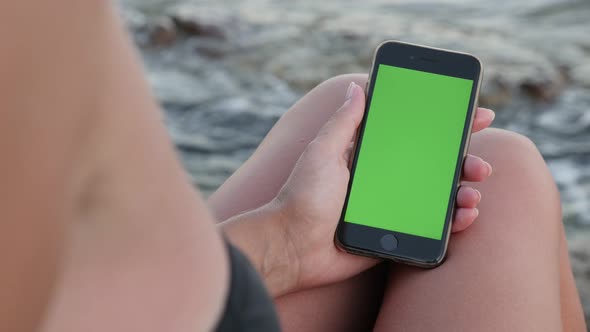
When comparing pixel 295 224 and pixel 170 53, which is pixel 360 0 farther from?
pixel 295 224

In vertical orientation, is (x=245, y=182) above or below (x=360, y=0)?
above

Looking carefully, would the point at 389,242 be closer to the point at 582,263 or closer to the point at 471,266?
the point at 471,266

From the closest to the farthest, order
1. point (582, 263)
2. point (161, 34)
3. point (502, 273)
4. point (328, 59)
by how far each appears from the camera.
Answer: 1. point (502, 273)
2. point (582, 263)
3. point (328, 59)
4. point (161, 34)

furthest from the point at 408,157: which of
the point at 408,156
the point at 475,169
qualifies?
the point at 475,169

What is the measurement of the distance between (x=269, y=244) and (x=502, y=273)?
299 mm

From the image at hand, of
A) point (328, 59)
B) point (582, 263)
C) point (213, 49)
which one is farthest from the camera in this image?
point (213, 49)

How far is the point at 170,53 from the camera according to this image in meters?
3.91

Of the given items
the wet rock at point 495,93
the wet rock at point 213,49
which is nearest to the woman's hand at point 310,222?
the wet rock at point 495,93

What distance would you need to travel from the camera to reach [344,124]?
1.22m

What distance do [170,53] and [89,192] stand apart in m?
3.41

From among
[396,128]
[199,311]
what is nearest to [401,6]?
[396,128]

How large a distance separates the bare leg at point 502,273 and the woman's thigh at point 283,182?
5 centimetres

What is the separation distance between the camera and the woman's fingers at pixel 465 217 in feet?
3.84

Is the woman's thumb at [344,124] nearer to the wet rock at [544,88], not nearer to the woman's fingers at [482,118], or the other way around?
the woman's fingers at [482,118]
